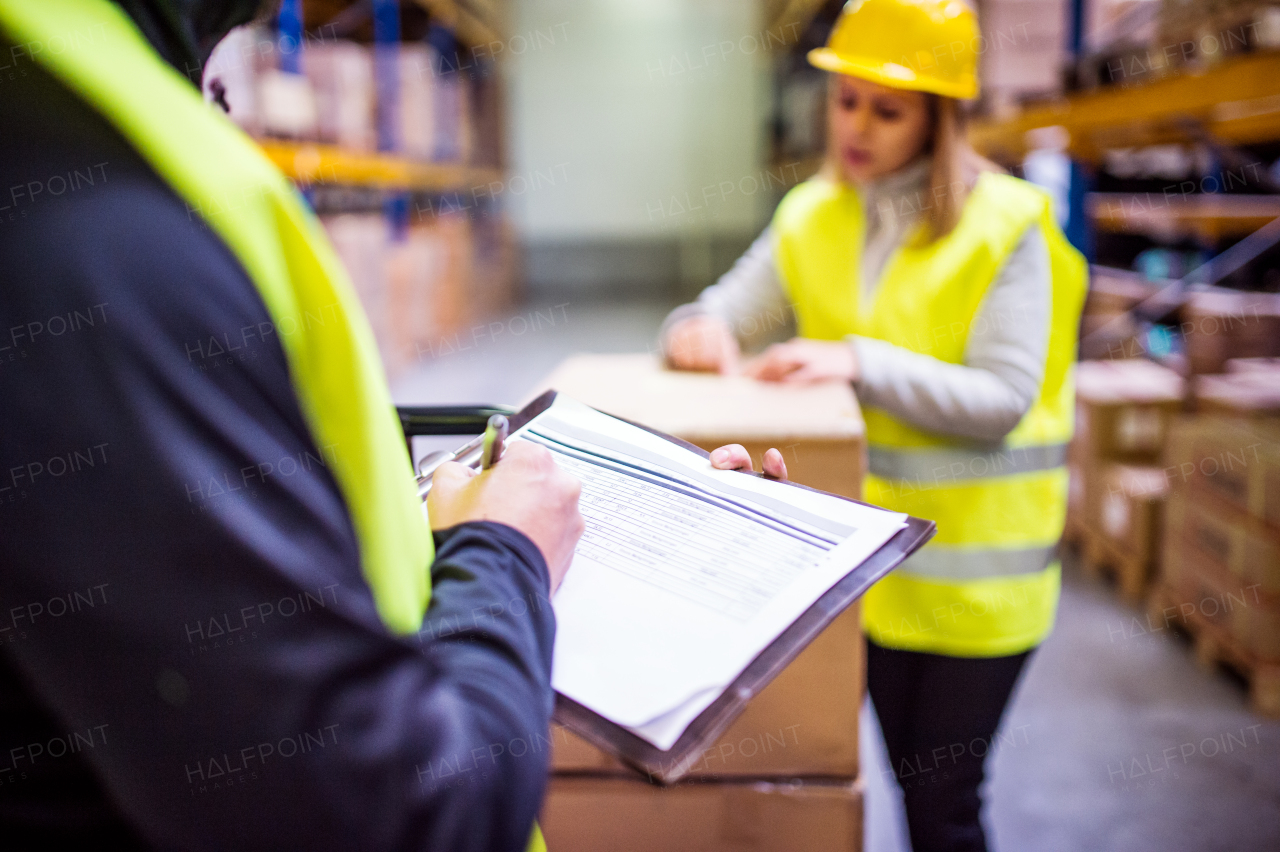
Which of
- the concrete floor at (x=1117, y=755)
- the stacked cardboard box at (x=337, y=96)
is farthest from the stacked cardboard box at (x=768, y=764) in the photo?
the stacked cardboard box at (x=337, y=96)

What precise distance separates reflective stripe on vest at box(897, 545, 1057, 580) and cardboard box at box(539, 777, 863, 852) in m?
0.41

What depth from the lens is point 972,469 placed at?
1.39 meters

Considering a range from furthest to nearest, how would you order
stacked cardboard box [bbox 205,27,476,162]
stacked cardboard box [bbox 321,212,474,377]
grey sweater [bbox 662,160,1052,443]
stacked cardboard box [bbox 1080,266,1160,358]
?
1. stacked cardboard box [bbox 321,212,474,377]
2. stacked cardboard box [bbox 1080,266,1160,358]
3. stacked cardboard box [bbox 205,27,476,162]
4. grey sweater [bbox 662,160,1052,443]

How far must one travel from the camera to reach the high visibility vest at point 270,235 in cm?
44

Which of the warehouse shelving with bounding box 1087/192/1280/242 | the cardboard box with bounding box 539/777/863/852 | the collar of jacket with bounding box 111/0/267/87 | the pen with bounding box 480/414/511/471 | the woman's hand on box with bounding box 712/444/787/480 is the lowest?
the cardboard box with bounding box 539/777/863/852

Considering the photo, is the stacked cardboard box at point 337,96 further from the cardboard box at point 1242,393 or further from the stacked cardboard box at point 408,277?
the cardboard box at point 1242,393

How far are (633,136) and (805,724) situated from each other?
10638 millimetres

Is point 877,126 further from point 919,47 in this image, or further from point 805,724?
point 805,724

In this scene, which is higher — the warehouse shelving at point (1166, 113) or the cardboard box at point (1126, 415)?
the warehouse shelving at point (1166, 113)

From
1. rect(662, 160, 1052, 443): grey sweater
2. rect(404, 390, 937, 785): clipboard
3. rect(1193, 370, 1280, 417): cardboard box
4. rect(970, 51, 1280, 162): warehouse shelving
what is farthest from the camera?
rect(1193, 370, 1280, 417): cardboard box

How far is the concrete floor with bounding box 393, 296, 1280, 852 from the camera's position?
83.2 inches

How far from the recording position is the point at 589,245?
11.2 metres

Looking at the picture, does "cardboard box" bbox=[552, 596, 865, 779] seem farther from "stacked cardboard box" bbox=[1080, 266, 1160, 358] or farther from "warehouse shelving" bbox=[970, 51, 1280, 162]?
"stacked cardboard box" bbox=[1080, 266, 1160, 358]

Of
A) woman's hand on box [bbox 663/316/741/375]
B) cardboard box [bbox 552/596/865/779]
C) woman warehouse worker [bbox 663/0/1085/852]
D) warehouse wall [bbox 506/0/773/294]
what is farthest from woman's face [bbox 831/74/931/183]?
warehouse wall [bbox 506/0/773/294]
